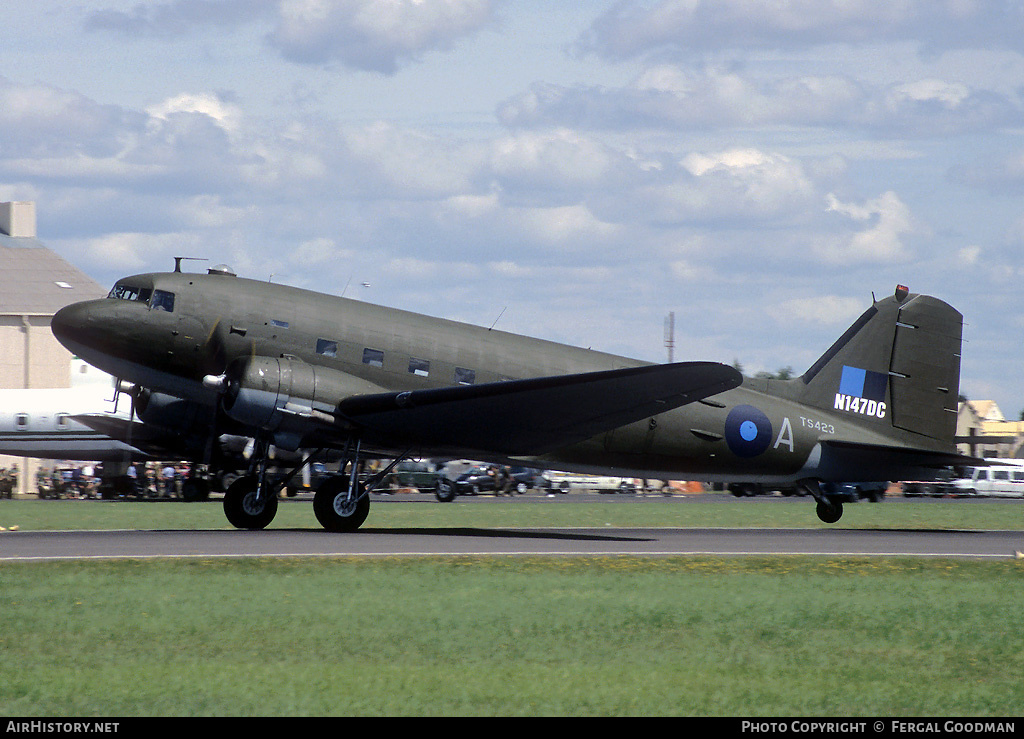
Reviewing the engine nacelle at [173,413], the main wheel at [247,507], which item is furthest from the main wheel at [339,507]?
the engine nacelle at [173,413]

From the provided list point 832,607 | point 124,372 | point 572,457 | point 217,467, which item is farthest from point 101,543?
point 217,467

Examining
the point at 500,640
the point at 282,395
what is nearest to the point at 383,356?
the point at 282,395

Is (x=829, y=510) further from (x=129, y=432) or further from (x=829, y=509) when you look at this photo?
(x=129, y=432)

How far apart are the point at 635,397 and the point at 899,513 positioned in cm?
2136

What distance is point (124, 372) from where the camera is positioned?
24.6 meters

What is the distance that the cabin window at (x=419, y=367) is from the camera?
25344 mm

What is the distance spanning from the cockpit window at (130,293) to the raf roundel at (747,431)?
13363 mm

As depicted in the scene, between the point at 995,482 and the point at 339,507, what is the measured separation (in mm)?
62077

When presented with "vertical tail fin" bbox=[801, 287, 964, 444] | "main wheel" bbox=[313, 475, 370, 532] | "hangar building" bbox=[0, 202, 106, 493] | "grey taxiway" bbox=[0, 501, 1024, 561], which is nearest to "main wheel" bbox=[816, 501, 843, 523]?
"vertical tail fin" bbox=[801, 287, 964, 444]

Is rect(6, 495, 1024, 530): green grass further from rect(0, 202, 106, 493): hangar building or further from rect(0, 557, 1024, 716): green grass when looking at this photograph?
rect(0, 202, 106, 493): hangar building

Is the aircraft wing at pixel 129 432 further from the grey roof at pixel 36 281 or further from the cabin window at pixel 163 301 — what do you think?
the grey roof at pixel 36 281

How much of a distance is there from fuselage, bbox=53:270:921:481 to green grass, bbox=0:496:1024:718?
22.9 ft
